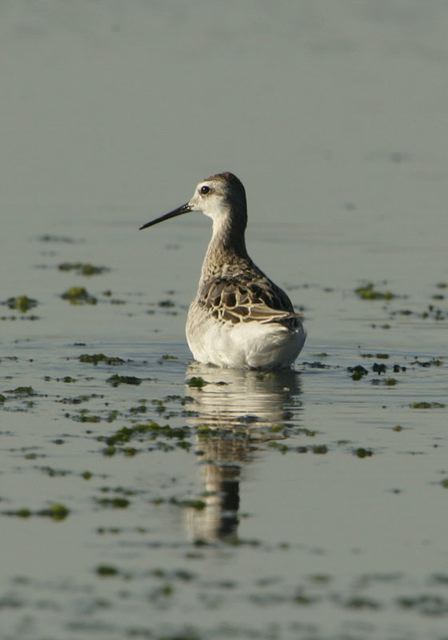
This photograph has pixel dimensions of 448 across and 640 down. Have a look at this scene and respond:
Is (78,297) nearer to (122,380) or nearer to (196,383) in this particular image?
(122,380)

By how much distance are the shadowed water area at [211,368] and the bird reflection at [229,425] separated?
0.03m

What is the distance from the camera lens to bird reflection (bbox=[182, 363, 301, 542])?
11688 mm

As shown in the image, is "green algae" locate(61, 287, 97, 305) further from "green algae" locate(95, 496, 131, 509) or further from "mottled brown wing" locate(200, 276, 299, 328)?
"green algae" locate(95, 496, 131, 509)

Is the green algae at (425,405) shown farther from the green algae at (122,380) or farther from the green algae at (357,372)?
the green algae at (122,380)

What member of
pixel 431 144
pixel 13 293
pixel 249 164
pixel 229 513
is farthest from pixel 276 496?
pixel 431 144

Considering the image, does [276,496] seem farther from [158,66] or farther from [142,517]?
[158,66]

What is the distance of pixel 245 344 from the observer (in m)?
16.9

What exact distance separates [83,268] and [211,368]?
4.82 m

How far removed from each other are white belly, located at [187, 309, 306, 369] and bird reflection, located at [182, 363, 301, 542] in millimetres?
113

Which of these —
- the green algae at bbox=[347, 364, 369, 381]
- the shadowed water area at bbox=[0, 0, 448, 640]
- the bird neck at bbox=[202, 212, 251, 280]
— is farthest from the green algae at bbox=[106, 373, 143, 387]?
the bird neck at bbox=[202, 212, 251, 280]

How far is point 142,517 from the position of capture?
1149 centimetres

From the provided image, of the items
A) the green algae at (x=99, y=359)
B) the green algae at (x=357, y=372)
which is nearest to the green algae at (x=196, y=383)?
the green algae at (x=99, y=359)

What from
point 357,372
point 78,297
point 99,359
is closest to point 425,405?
point 357,372

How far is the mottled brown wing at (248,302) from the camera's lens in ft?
54.7
